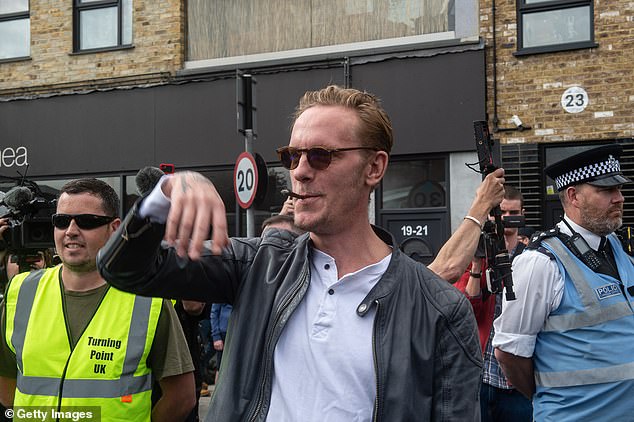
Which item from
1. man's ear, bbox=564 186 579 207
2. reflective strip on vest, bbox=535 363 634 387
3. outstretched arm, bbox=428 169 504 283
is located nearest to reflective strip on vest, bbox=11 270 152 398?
outstretched arm, bbox=428 169 504 283

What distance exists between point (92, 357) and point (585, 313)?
2.50 meters

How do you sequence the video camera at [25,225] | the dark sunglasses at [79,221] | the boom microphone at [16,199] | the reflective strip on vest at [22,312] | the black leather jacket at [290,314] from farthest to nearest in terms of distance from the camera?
1. the boom microphone at [16,199]
2. the video camera at [25,225]
3. the dark sunglasses at [79,221]
4. the reflective strip on vest at [22,312]
5. the black leather jacket at [290,314]

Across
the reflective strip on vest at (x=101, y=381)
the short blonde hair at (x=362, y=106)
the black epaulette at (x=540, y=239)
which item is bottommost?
the reflective strip on vest at (x=101, y=381)

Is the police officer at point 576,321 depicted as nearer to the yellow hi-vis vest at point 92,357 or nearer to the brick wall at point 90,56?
the yellow hi-vis vest at point 92,357

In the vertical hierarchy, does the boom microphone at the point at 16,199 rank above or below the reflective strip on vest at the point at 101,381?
above

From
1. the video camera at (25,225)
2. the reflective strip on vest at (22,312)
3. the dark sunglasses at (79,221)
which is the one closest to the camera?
the reflective strip on vest at (22,312)

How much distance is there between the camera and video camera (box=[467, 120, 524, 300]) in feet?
13.4

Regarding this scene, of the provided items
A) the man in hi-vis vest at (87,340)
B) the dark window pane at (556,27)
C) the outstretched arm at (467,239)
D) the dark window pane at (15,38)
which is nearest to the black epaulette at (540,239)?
the outstretched arm at (467,239)

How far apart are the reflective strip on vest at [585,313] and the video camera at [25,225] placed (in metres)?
2.82

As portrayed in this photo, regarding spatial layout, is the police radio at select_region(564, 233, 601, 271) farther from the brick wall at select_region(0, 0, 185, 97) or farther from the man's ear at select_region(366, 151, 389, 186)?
the brick wall at select_region(0, 0, 185, 97)

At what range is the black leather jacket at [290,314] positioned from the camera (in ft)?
6.99

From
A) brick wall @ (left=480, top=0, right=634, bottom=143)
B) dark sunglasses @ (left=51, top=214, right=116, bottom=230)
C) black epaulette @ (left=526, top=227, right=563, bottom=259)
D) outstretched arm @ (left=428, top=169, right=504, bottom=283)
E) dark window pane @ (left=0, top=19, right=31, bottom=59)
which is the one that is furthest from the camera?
dark window pane @ (left=0, top=19, right=31, bottom=59)

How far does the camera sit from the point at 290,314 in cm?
224

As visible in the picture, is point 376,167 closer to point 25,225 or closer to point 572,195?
point 572,195
